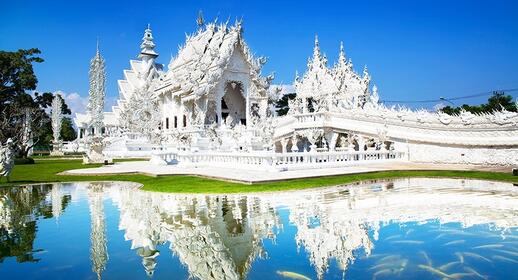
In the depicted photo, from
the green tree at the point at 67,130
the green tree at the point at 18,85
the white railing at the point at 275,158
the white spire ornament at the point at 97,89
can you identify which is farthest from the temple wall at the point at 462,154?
the green tree at the point at 67,130

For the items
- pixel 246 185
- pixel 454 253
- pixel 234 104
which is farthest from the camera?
pixel 234 104

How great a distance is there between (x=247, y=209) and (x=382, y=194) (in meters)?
3.44

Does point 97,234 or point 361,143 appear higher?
point 361,143

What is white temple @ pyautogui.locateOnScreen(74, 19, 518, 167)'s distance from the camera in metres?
17.5

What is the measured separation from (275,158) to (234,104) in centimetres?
2235

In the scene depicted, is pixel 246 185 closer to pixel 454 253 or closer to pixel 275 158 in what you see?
pixel 275 158

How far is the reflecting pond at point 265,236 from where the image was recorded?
4.09 m

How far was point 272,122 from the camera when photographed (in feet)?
65.6

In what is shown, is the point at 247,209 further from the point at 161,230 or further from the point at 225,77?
the point at 225,77

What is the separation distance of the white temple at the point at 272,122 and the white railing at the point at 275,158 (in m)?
0.05

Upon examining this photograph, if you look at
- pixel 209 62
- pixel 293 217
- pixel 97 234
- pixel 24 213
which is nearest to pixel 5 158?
pixel 24 213

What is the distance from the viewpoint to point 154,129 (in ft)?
118

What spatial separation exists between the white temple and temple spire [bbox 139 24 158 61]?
19.4ft

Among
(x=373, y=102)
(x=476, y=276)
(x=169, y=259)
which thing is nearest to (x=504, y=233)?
(x=476, y=276)
